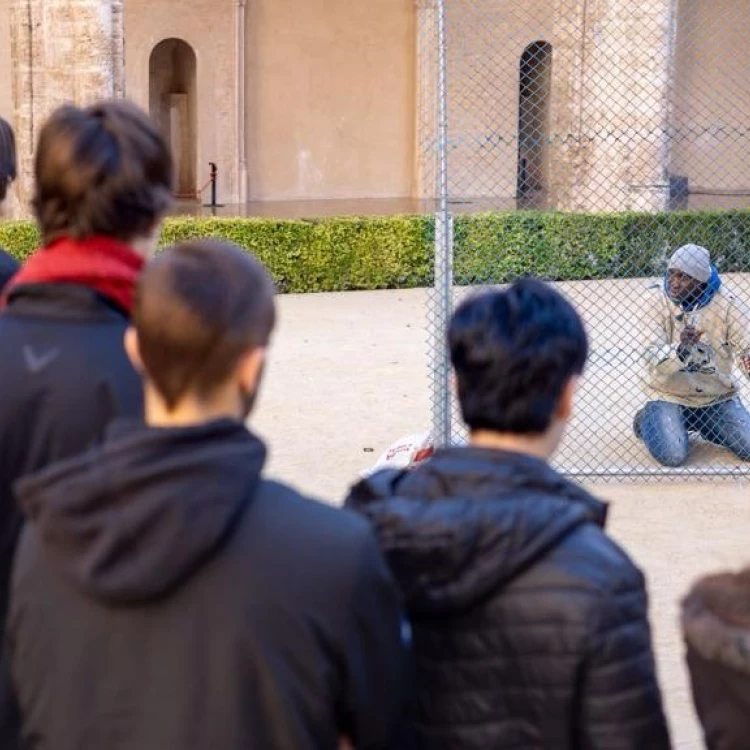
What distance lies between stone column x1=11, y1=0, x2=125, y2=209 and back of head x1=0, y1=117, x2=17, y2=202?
1062 cm

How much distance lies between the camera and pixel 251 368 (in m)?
1.73

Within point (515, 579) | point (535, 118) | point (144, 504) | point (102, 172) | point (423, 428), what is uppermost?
point (535, 118)

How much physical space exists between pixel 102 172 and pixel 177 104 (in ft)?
70.0

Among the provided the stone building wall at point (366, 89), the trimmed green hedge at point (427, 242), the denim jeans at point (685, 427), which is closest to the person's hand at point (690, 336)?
the denim jeans at point (685, 427)

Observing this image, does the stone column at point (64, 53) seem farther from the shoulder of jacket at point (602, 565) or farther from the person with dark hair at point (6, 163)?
the shoulder of jacket at point (602, 565)

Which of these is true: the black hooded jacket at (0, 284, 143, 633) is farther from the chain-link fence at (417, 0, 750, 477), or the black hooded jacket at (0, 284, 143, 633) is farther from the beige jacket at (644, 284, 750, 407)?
the beige jacket at (644, 284, 750, 407)

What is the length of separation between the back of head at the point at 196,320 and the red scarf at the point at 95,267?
499 millimetres

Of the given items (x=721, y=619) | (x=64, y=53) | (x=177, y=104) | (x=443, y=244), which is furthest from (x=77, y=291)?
(x=177, y=104)

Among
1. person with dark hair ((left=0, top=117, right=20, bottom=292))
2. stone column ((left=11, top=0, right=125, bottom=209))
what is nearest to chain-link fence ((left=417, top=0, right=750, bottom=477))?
person with dark hair ((left=0, top=117, right=20, bottom=292))

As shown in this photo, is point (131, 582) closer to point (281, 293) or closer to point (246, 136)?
point (281, 293)

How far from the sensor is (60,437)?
214 cm

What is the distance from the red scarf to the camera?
221cm

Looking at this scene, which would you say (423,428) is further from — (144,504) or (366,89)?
(366,89)

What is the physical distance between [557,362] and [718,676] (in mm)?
496
